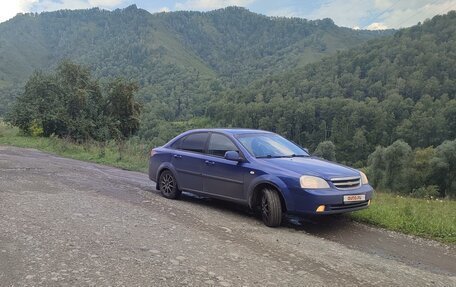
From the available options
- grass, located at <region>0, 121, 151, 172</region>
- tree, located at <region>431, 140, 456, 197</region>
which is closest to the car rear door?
grass, located at <region>0, 121, 151, 172</region>

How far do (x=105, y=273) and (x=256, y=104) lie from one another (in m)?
122

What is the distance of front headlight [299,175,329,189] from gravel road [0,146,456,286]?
2.61 ft

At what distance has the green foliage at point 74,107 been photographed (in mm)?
28953

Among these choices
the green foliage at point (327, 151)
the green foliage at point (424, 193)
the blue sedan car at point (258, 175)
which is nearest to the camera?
the blue sedan car at point (258, 175)

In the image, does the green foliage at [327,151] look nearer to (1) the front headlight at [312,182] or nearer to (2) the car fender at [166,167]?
(2) the car fender at [166,167]

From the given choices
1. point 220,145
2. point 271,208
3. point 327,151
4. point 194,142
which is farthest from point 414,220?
point 327,151

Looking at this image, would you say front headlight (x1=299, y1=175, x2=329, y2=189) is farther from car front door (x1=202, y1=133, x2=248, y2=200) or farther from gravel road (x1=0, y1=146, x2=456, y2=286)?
car front door (x1=202, y1=133, x2=248, y2=200)

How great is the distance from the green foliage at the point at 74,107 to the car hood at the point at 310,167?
73.7 ft

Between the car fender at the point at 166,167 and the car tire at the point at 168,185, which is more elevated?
the car fender at the point at 166,167

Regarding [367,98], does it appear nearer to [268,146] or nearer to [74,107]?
[74,107]

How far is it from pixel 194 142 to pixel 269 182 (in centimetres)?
246

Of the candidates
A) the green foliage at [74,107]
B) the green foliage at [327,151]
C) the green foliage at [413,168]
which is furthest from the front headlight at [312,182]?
the green foliage at [327,151]

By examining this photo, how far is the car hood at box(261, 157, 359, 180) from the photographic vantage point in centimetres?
713

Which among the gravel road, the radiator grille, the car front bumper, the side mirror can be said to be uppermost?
the side mirror
